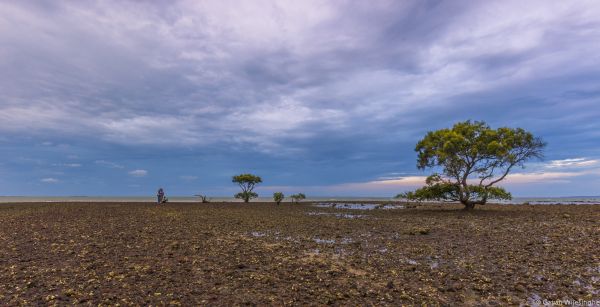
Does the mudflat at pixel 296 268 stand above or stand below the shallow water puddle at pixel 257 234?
below

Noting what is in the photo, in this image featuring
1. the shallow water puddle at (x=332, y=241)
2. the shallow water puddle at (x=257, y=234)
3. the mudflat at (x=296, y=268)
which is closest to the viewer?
the mudflat at (x=296, y=268)

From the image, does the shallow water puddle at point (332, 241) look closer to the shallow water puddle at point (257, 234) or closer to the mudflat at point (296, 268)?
the mudflat at point (296, 268)

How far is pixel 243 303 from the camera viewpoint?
931cm

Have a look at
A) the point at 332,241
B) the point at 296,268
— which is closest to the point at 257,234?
the point at 332,241

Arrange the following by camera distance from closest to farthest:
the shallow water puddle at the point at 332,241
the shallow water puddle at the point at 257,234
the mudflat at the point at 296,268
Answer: the mudflat at the point at 296,268
the shallow water puddle at the point at 332,241
the shallow water puddle at the point at 257,234

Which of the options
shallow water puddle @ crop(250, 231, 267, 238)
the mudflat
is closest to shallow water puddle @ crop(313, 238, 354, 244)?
the mudflat

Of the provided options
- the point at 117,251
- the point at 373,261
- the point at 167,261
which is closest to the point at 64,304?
the point at 167,261

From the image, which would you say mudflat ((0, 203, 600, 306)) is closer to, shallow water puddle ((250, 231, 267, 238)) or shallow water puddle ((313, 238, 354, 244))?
shallow water puddle ((313, 238, 354, 244))

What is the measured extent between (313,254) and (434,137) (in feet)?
104

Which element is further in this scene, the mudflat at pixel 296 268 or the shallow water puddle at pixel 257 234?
the shallow water puddle at pixel 257 234

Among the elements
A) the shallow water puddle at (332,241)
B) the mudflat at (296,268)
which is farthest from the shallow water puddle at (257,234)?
the shallow water puddle at (332,241)

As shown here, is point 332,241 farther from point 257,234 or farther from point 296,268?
point 296,268

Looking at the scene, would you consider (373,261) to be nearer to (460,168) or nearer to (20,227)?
(20,227)

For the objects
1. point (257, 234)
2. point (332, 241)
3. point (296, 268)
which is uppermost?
point (257, 234)
